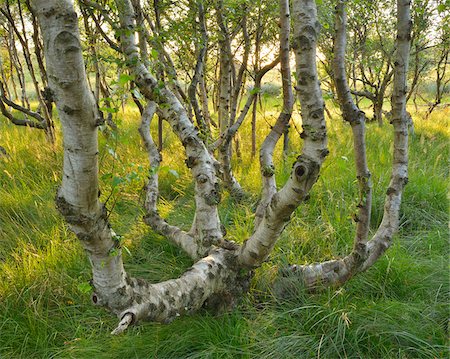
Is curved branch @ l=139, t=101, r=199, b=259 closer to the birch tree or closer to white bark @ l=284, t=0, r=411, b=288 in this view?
the birch tree

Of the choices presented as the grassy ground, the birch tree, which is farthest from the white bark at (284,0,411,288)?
the grassy ground

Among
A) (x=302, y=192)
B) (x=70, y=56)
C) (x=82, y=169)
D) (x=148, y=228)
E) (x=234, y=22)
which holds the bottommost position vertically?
(x=148, y=228)

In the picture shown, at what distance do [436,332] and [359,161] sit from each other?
3.86ft

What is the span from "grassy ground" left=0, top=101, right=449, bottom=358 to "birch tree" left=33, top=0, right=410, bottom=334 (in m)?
0.14

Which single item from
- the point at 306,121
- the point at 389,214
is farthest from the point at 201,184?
the point at 389,214

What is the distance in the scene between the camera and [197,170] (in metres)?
2.79

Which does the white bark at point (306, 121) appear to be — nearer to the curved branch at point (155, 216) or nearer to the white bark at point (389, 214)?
the white bark at point (389, 214)

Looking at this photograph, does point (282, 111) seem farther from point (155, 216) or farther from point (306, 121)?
point (155, 216)

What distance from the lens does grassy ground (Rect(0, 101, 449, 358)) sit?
2232 millimetres

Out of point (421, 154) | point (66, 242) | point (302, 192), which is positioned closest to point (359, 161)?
point (302, 192)

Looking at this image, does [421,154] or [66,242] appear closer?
[66,242]

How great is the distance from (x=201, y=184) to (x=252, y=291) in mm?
883

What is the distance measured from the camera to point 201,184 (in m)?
2.81

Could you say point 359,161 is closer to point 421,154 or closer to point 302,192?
point 302,192
